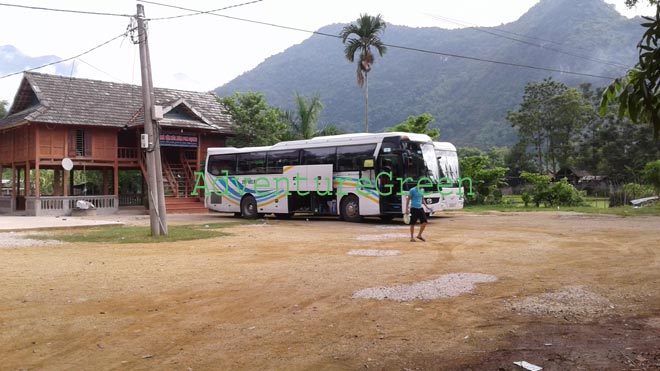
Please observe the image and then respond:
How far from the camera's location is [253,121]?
3189 cm

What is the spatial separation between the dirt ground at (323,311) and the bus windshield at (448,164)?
9.57 m

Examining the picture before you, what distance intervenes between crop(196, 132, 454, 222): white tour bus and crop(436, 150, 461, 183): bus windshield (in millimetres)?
1689

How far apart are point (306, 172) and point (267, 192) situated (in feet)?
8.09

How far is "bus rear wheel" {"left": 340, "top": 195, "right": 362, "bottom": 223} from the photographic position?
2023 cm

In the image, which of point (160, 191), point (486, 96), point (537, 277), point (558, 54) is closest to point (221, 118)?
point (160, 191)

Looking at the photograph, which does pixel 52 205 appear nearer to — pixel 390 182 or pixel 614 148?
pixel 390 182

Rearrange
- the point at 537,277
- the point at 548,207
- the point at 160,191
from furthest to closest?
1. the point at 548,207
2. the point at 160,191
3. the point at 537,277

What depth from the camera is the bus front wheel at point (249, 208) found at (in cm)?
2392

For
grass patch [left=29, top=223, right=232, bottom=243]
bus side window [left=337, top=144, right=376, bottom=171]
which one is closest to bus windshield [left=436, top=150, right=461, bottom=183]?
bus side window [left=337, top=144, right=376, bottom=171]

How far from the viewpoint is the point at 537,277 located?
8.03m

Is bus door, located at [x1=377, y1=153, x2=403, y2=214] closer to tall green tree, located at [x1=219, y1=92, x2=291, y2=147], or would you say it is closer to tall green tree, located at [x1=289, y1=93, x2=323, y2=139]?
tall green tree, located at [x1=219, y1=92, x2=291, y2=147]

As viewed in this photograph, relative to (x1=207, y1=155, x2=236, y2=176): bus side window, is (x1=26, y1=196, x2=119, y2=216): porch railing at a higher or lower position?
lower

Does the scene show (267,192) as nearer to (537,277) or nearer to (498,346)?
(537,277)

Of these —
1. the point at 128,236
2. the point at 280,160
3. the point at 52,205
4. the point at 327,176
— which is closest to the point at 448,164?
the point at 327,176
